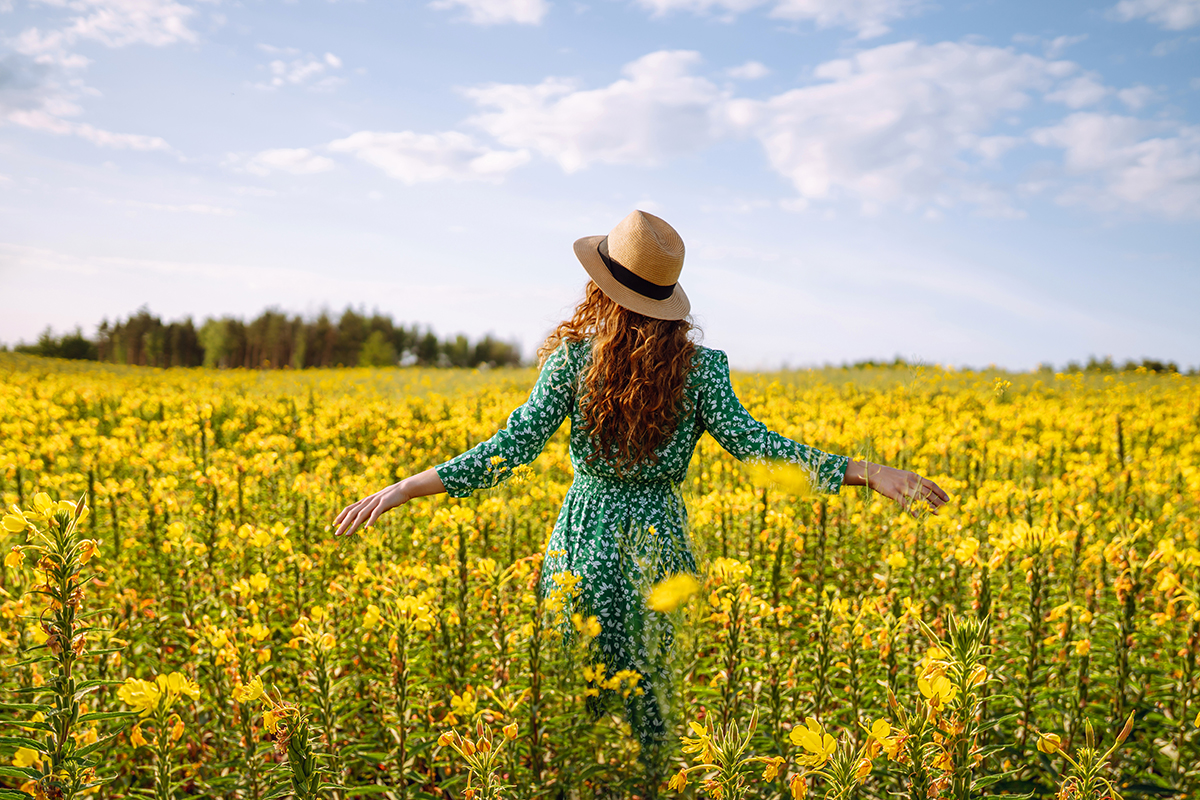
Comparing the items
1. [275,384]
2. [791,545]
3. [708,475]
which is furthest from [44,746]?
[275,384]

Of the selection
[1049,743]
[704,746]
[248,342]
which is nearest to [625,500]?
[704,746]

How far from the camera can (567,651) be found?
2.17 metres

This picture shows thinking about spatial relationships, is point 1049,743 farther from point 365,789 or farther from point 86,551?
point 86,551

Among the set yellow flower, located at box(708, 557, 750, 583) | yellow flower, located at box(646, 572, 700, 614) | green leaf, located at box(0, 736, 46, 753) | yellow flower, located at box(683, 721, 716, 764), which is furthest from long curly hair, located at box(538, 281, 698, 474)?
green leaf, located at box(0, 736, 46, 753)

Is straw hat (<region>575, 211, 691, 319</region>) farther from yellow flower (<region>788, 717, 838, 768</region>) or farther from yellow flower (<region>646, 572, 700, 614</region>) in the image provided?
yellow flower (<region>788, 717, 838, 768</region>)

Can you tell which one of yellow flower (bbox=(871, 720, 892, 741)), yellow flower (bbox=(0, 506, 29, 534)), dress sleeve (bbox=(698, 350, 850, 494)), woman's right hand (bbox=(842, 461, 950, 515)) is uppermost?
dress sleeve (bbox=(698, 350, 850, 494))

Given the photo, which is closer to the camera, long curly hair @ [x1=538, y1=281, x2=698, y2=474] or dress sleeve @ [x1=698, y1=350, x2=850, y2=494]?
dress sleeve @ [x1=698, y1=350, x2=850, y2=494]

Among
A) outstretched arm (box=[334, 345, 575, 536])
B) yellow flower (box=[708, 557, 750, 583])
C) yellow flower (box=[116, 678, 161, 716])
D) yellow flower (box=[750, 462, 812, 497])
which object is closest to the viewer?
yellow flower (box=[116, 678, 161, 716])

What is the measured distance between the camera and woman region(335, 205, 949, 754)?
2.09 meters

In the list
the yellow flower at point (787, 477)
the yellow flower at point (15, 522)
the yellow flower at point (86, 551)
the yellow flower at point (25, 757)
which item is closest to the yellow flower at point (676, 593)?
the yellow flower at point (787, 477)

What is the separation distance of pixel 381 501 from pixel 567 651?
2.65 feet

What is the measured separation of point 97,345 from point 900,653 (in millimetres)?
55094

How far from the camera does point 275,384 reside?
50.7 ft

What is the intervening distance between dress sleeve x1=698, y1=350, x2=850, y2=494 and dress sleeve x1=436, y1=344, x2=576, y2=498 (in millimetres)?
481
